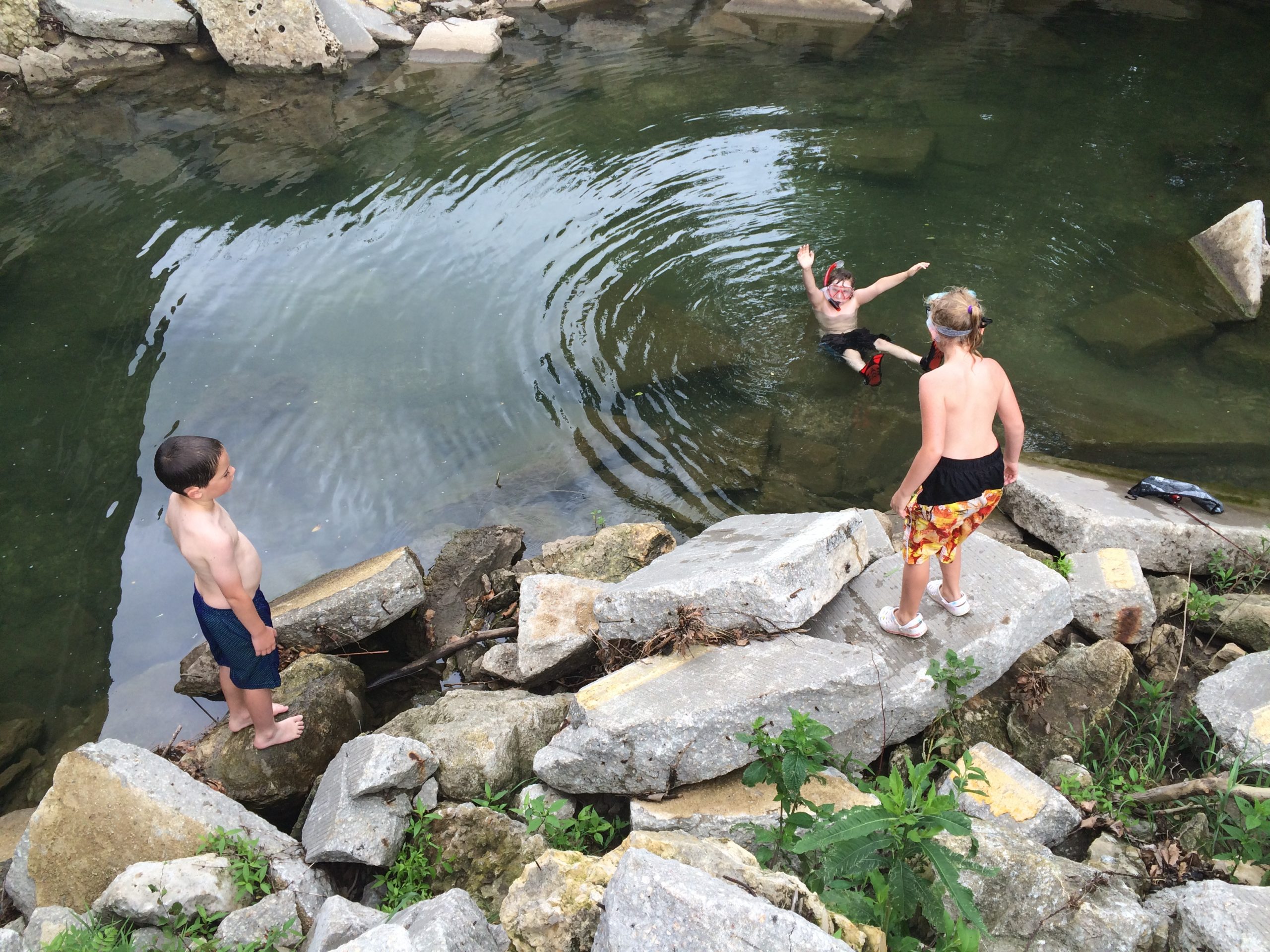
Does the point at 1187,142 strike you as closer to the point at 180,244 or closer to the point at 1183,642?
the point at 1183,642

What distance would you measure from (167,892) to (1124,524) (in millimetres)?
4870

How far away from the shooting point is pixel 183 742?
461 centimetres

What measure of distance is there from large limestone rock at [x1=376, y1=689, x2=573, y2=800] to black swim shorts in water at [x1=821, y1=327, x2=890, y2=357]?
4.14m

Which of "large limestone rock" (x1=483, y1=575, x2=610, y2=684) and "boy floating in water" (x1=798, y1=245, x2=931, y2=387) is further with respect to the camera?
"boy floating in water" (x1=798, y1=245, x2=931, y2=387)

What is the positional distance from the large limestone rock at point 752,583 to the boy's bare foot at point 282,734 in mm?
1572

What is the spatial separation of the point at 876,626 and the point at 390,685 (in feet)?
9.01

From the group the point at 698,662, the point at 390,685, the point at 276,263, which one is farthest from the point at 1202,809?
the point at 276,263

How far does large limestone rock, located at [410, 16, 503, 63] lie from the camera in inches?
569

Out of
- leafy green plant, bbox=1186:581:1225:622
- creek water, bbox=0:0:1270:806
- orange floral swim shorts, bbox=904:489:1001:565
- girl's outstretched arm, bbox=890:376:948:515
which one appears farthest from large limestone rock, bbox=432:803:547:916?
leafy green plant, bbox=1186:581:1225:622

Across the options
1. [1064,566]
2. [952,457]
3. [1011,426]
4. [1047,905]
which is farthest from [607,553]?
[1047,905]

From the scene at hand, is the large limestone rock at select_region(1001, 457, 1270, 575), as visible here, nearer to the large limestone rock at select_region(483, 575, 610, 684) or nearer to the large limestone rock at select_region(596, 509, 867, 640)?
the large limestone rock at select_region(596, 509, 867, 640)

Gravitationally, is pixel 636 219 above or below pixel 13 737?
above

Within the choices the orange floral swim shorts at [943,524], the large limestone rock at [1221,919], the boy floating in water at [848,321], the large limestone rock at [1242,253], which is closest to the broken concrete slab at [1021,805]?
the large limestone rock at [1221,919]

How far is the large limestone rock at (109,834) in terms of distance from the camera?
333 cm
